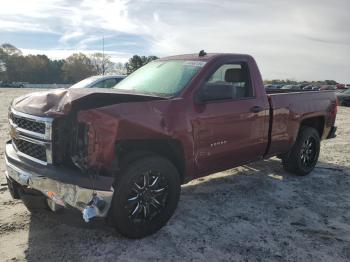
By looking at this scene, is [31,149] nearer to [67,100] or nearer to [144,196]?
[67,100]

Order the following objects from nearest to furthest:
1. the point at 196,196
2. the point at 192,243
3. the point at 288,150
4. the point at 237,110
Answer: the point at 192,243
the point at 237,110
the point at 196,196
the point at 288,150

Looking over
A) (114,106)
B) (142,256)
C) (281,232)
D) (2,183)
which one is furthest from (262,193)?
(2,183)

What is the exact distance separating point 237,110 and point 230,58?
77cm

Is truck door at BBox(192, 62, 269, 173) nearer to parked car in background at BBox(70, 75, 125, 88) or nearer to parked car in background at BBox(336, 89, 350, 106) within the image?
parked car in background at BBox(70, 75, 125, 88)

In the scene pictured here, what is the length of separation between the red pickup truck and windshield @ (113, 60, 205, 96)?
18mm

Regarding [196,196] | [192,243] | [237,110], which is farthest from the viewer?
[196,196]

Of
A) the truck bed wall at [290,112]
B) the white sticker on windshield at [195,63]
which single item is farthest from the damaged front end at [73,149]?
the truck bed wall at [290,112]

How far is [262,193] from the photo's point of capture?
19.7 ft

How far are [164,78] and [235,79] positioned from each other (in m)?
1.09

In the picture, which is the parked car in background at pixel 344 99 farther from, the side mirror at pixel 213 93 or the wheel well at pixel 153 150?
the wheel well at pixel 153 150

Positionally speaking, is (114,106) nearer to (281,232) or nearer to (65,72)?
(281,232)

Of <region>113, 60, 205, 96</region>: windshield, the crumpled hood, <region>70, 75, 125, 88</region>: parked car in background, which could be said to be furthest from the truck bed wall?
<region>70, 75, 125, 88</region>: parked car in background

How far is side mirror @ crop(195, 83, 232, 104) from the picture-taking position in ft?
15.9

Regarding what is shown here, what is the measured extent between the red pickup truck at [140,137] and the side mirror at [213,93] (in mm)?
13
